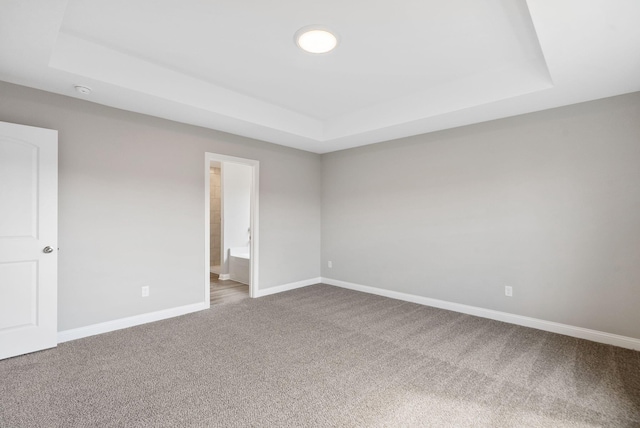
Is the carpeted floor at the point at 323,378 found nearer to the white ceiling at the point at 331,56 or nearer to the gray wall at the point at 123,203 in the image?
the gray wall at the point at 123,203

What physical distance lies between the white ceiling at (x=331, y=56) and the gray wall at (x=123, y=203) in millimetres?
215

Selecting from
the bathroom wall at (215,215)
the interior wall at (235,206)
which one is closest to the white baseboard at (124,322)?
the interior wall at (235,206)

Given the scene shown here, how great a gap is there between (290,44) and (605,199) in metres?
3.33

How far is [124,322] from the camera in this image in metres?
3.39

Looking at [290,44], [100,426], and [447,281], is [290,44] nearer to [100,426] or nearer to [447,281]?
[100,426]

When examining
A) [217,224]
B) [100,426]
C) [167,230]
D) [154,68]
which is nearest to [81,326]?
[167,230]

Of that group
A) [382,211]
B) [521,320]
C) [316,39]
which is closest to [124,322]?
[316,39]

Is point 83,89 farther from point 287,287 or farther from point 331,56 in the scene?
point 287,287

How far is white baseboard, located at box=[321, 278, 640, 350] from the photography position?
2.97m

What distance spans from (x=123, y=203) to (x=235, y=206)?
2.86m

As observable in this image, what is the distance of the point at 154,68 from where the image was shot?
2.96 m

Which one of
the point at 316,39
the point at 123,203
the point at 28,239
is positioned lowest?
the point at 28,239

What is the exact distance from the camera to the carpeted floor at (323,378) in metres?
1.93

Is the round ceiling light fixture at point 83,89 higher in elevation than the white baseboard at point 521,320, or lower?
higher
